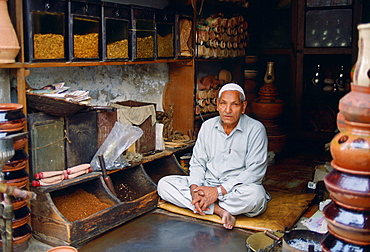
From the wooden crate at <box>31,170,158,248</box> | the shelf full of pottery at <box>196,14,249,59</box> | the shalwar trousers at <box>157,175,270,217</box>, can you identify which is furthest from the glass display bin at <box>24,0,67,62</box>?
the shelf full of pottery at <box>196,14,249,59</box>

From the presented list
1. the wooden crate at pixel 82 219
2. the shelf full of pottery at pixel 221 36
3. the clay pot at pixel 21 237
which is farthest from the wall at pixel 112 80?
the clay pot at pixel 21 237

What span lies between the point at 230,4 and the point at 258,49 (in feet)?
5.04

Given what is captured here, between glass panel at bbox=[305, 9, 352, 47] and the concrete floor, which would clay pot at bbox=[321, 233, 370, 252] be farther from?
glass panel at bbox=[305, 9, 352, 47]

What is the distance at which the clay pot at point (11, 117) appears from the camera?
350 centimetres

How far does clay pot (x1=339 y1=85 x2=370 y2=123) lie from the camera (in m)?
1.95

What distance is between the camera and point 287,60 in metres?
8.27

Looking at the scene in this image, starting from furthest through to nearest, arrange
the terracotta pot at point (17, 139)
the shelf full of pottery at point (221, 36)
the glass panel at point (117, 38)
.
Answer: the shelf full of pottery at point (221, 36) < the glass panel at point (117, 38) < the terracotta pot at point (17, 139)

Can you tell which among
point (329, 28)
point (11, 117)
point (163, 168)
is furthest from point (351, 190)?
point (329, 28)

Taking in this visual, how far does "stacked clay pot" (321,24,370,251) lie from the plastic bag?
2943 millimetres

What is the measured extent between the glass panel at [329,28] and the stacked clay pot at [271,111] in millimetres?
920

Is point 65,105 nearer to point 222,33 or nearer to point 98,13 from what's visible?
point 98,13

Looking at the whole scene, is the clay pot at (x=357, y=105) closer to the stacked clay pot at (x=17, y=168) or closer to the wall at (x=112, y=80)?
the stacked clay pot at (x=17, y=168)

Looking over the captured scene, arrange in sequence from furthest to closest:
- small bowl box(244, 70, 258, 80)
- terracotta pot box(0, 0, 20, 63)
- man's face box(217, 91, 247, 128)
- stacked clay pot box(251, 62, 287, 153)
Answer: small bowl box(244, 70, 258, 80) < stacked clay pot box(251, 62, 287, 153) < man's face box(217, 91, 247, 128) < terracotta pot box(0, 0, 20, 63)

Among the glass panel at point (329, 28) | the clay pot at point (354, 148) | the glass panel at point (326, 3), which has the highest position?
the glass panel at point (326, 3)
